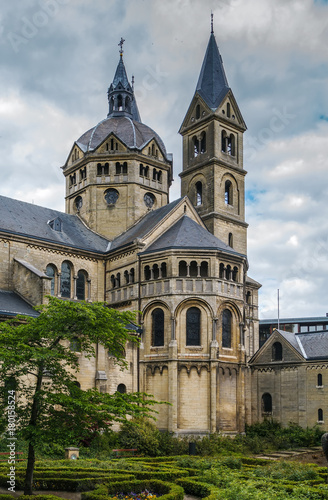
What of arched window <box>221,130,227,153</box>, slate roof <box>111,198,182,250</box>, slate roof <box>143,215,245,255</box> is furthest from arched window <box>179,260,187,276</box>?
arched window <box>221,130,227,153</box>

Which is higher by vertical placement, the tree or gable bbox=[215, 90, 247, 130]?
gable bbox=[215, 90, 247, 130]

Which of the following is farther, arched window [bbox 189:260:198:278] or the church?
arched window [bbox 189:260:198:278]

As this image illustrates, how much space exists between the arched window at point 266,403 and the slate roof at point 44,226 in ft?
66.1

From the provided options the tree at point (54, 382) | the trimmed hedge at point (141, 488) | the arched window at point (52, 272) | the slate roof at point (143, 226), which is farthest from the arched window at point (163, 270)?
the trimmed hedge at point (141, 488)

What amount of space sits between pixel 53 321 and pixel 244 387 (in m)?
29.4

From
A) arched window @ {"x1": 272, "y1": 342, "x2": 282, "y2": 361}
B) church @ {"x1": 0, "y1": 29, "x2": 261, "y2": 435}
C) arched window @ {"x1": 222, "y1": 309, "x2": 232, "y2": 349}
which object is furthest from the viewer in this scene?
arched window @ {"x1": 272, "y1": 342, "x2": 282, "y2": 361}

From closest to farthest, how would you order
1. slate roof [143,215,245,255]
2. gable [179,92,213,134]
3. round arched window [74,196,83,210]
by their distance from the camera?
1. slate roof [143,215,245,255]
2. gable [179,92,213,134]
3. round arched window [74,196,83,210]

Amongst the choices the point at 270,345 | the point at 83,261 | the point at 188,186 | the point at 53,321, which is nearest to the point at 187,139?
the point at 188,186

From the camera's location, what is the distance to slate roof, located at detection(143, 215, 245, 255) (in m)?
46.3

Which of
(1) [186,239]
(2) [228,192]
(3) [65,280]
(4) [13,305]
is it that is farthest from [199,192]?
(4) [13,305]

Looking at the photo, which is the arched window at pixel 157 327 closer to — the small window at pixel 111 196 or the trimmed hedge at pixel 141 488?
the small window at pixel 111 196

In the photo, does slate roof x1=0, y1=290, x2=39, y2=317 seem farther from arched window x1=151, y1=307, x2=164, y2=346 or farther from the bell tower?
the bell tower

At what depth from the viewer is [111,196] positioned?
188 ft

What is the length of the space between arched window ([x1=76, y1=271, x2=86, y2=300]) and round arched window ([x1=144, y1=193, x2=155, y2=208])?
10861mm
